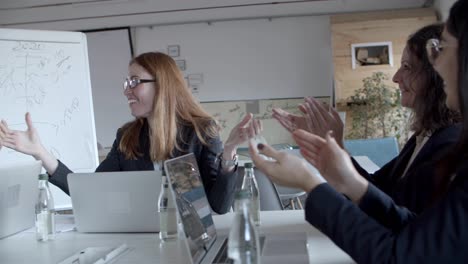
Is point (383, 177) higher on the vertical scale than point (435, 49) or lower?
lower

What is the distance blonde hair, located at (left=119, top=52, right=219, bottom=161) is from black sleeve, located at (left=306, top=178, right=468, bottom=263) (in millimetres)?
1168

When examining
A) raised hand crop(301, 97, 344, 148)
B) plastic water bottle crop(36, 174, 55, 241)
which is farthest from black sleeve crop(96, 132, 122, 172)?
raised hand crop(301, 97, 344, 148)

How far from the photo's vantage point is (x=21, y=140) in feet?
6.61

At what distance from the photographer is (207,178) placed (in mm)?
2062

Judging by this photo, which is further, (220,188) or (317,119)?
(220,188)

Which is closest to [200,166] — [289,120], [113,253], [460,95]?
[289,120]

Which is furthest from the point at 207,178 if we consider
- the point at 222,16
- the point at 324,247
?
the point at 222,16

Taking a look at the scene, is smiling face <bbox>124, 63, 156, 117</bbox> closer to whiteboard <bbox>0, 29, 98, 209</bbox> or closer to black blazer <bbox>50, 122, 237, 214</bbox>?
black blazer <bbox>50, 122, 237, 214</bbox>

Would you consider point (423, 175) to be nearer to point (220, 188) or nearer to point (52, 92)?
point (220, 188)

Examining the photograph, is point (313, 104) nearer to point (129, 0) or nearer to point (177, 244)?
point (177, 244)

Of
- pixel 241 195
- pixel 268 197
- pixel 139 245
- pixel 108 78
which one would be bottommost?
pixel 268 197

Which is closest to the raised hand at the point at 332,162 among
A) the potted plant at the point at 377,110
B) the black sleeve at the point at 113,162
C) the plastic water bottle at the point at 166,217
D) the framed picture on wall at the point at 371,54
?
the plastic water bottle at the point at 166,217

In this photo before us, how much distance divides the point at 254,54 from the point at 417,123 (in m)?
4.45

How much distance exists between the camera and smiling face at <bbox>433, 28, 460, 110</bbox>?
983 mm
